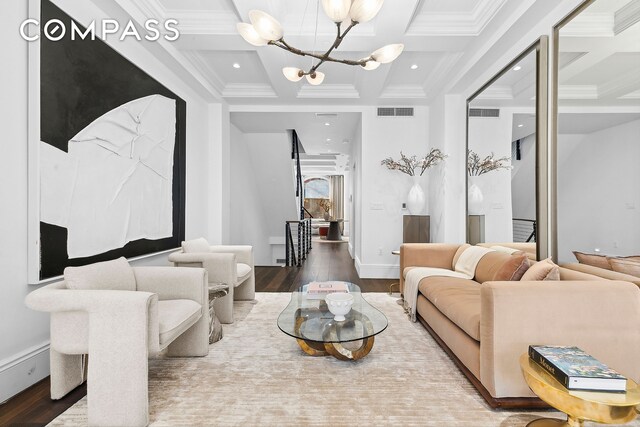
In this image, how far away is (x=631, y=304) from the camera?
1723 mm

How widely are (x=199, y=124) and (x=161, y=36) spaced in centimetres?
155

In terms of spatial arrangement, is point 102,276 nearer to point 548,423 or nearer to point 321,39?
point 548,423

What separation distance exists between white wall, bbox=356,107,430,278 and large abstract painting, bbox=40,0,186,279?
3.08m

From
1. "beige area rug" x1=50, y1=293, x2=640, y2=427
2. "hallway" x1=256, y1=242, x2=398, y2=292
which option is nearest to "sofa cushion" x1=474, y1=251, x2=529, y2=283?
"beige area rug" x1=50, y1=293, x2=640, y2=427

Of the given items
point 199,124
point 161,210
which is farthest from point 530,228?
point 199,124

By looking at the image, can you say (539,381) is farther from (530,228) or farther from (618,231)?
(530,228)

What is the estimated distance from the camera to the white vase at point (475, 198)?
3.93 metres

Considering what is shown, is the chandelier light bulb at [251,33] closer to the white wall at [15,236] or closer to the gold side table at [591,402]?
the white wall at [15,236]

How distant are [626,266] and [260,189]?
679 cm

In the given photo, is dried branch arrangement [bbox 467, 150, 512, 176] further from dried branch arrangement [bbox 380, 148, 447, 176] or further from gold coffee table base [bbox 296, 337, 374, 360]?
gold coffee table base [bbox 296, 337, 374, 360]

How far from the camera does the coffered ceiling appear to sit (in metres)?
2.95

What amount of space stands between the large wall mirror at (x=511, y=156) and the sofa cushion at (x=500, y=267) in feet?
0.95

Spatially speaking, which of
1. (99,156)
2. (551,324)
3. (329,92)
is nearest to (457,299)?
(551,324)

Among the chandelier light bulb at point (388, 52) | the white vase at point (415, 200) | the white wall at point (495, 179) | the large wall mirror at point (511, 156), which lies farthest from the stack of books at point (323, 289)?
the white vase at point (415, 200)
